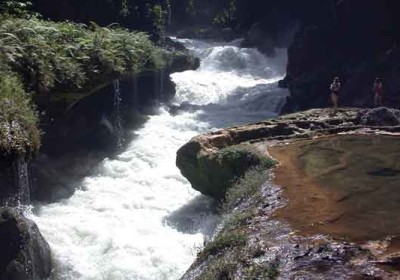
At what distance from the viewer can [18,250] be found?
432 inches

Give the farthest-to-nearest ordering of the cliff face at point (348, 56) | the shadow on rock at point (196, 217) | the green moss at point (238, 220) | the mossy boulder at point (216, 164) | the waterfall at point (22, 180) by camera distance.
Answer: the cliff face at point (348, 56)
the shadow on rock at point (196, 217)
the mossy boulder at point (216, 164)
the waterfall at point (22, 180)
the green moss at point (238, 220)

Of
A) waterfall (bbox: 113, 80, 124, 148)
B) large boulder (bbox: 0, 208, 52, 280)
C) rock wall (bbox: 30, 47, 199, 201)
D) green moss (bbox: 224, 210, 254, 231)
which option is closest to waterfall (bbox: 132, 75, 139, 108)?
rock wall (bbox: 30, 47, 199, 201)

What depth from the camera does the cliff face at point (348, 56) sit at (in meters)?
28.8

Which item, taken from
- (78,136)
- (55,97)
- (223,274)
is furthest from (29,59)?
(78,136)

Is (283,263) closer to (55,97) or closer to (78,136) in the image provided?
(55,97)

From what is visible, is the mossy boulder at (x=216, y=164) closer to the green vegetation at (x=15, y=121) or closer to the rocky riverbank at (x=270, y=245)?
the rocky riverbank at (x=270, y=245)

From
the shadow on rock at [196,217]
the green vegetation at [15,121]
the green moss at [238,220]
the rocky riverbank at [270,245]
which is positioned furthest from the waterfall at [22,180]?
the shadow on rock at [196,217]

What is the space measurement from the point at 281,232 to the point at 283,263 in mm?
1004

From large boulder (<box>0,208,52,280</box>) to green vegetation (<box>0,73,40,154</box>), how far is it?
2283 mm

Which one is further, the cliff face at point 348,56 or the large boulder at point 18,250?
the cliff face at point 348,56

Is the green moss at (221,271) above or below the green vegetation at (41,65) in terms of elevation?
below

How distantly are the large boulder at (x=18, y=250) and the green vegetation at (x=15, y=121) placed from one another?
2.28 m

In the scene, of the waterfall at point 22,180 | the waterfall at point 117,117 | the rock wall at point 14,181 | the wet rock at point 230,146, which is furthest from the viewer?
the waterfall at point 117,117

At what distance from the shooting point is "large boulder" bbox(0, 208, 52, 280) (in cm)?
1074
